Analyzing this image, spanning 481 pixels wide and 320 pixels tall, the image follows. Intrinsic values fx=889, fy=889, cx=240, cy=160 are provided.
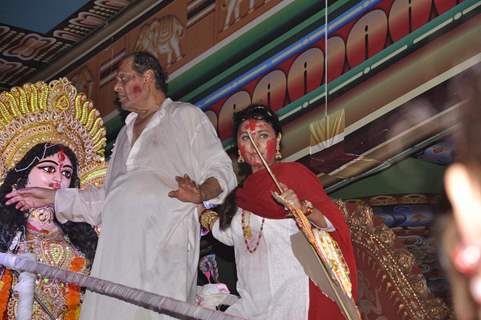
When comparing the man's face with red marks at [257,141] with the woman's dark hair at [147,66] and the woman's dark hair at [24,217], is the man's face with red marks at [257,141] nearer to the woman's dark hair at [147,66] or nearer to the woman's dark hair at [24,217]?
the woman's dark hair at [147,66]

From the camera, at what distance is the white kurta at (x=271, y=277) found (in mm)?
3215

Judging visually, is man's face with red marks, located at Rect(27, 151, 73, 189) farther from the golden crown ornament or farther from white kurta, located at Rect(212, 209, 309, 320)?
white kurta, located at Rect(212, 209, 309, 320)

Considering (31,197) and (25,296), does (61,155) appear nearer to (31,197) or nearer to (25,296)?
(31,197)

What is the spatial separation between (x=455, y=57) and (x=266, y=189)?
1.41 meters

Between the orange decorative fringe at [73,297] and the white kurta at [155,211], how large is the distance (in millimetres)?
753

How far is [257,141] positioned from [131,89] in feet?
2.13

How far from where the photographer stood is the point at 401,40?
442 centimetres

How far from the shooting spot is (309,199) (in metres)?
3.22

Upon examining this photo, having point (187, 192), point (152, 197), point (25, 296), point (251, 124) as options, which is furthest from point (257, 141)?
point (25, 296)

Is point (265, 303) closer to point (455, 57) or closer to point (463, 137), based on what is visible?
point (455, 57)

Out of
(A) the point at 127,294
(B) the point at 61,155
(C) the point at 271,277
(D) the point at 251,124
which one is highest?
(B) the point at 61,155

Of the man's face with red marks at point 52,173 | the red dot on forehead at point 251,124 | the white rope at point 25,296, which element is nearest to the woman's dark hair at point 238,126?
the red dot on forehead at point 251,124

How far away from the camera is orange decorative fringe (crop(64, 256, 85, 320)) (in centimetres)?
435

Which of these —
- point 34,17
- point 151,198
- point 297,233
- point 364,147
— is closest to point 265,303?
point 297,233
